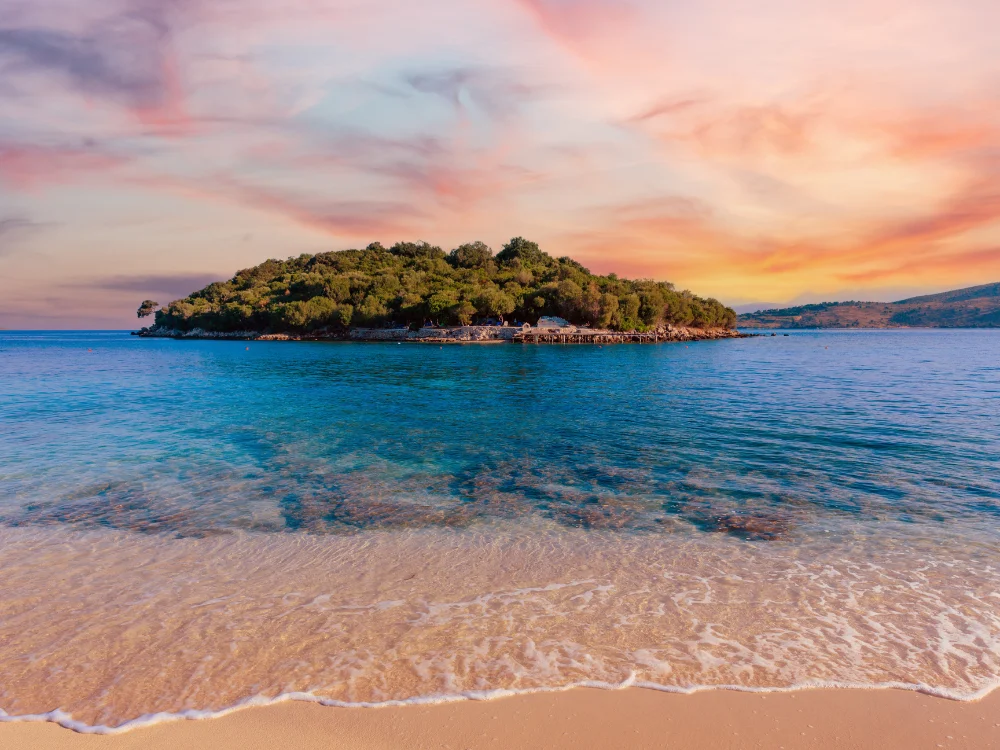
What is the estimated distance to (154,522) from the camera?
8.94 m

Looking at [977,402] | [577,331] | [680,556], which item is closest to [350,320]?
[577,331]

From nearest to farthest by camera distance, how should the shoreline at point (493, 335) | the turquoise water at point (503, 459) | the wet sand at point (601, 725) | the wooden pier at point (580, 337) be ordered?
1. the wet sand at point (601, 725)
2. the turquoise water at point (503, 459)
3. the wooden pier at point (580, 337)
4. the shoreline at point (493, 335)

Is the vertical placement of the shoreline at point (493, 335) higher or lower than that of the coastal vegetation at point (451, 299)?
lower

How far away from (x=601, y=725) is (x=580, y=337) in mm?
100710

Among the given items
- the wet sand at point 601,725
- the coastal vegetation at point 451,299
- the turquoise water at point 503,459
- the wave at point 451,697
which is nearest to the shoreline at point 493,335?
the coastal vegetation at point 451,299

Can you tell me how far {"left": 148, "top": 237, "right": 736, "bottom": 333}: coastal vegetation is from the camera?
362 ft

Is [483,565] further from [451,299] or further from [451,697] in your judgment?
[451,299]

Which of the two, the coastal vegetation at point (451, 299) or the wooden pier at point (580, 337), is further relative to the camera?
the coastal vegetation at point (451, 299)

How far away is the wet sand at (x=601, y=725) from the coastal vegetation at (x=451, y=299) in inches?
4050

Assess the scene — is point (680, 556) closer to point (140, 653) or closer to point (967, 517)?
point (967, 517)

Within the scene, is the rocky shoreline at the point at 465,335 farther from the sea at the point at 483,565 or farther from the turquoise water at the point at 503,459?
the sea at the point at 483,565

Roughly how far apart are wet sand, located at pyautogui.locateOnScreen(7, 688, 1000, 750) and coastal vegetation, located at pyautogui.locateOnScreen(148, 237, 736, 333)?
337ft

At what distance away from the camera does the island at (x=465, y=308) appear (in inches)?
4267

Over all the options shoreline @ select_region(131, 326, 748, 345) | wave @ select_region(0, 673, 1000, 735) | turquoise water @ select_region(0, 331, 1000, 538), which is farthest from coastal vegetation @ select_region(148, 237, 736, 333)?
wave @ select_region(0, 673, 1000, 735)
